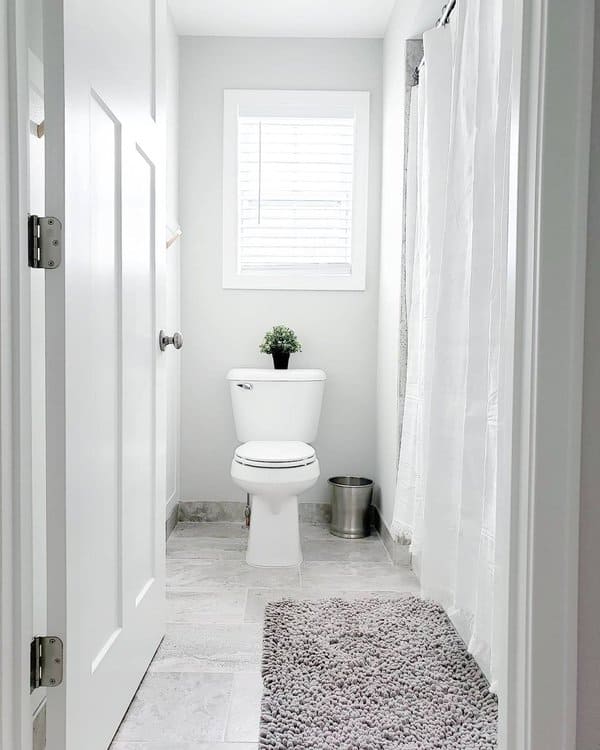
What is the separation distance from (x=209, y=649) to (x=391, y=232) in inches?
74.7

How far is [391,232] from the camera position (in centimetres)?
307

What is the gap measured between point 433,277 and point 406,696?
1.26 meters

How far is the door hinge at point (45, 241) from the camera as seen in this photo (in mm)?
1151

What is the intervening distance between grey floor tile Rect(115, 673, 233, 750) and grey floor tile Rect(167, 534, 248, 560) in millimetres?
1101

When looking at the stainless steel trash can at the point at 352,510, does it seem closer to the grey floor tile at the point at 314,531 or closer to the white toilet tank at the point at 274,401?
the grey floor tile at the point at 314,531

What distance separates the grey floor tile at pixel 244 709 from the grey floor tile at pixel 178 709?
0.05 ft

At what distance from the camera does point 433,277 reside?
2.28 metres

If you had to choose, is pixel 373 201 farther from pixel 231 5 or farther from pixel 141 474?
pixel 141 474

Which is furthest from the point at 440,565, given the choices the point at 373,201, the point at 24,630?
the point at 373,201

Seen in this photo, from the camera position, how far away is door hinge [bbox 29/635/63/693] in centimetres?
118

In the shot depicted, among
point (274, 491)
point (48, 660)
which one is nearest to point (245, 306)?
point (274, 491)

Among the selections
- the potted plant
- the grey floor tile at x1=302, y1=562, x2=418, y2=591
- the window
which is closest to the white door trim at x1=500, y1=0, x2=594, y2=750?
the grey floor tile at x1=302, y1=562, x2=418, y2=591

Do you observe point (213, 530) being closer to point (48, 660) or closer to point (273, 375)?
point (273, 375)

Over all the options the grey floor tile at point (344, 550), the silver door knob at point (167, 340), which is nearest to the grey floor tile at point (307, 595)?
the grey floor tile at point (344, 550)
